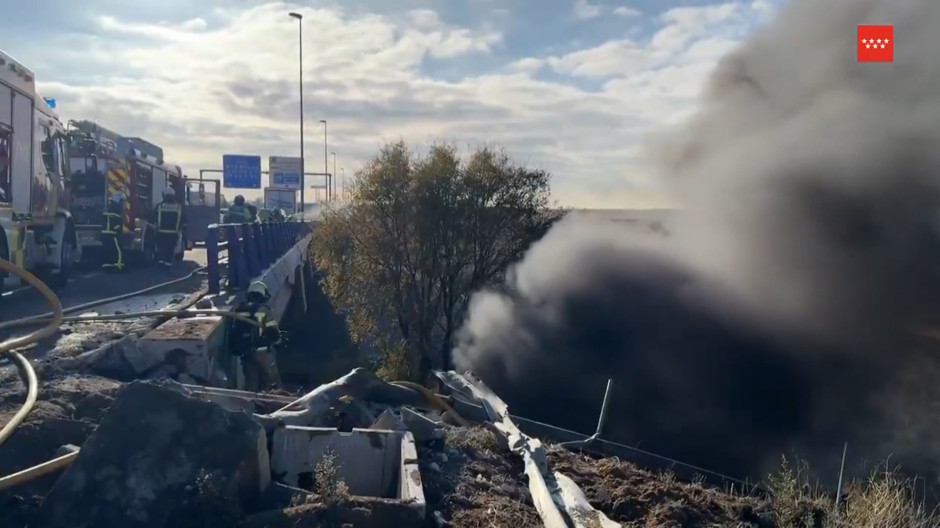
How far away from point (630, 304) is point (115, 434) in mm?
21341

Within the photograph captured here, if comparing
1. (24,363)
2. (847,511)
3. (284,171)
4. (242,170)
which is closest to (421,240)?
(24,363)

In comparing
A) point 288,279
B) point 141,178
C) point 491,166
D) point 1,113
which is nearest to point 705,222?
point 491,166

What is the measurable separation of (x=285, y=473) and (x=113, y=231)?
17.4 m

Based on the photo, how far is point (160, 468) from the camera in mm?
4508

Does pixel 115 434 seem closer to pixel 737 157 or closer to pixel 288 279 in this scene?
pixel 288 279

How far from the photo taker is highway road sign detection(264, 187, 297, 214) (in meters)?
56.6

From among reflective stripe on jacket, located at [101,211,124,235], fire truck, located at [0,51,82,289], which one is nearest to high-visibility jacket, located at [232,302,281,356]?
fire truck, located at [0,51,82,289]

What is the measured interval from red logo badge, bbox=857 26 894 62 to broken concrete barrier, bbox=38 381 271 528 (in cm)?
2112

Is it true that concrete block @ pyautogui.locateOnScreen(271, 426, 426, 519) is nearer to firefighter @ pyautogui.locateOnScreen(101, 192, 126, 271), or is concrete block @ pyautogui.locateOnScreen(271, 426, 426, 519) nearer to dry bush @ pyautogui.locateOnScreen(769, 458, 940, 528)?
dry bush @ pyautogui.locateOnScreen(769, 458, 940, 528)

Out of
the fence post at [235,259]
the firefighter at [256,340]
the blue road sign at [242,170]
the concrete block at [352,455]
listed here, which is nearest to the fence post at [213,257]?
the fence post at [235,259]

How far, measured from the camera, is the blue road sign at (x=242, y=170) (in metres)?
50.7

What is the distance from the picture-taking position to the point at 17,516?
4.43 metres

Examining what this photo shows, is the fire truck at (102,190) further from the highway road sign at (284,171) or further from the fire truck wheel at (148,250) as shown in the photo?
the highway road sign at (284,171)

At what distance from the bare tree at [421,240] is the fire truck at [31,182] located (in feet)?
20.0
